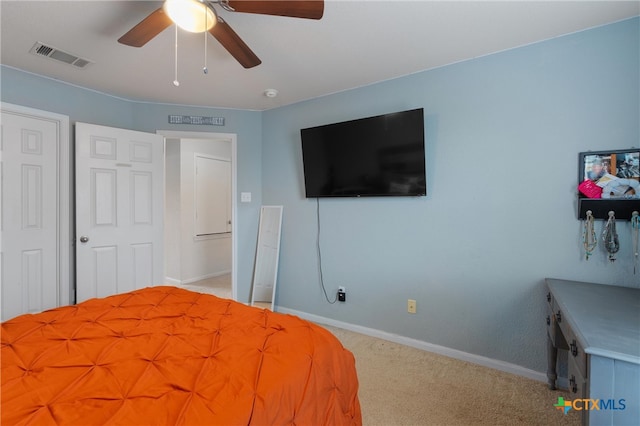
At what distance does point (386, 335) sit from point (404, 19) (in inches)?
97.3

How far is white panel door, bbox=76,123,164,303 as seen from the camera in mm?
2803

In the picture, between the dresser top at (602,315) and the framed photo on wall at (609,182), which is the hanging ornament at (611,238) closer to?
the framed photo on wall at (609,182)

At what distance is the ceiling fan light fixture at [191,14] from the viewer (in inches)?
52.9

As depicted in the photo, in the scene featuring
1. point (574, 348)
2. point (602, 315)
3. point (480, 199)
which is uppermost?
point (480, 199)

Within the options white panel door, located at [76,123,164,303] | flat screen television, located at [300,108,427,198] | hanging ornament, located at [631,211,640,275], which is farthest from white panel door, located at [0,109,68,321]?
hanging ornament, located at [631,211,640,275]

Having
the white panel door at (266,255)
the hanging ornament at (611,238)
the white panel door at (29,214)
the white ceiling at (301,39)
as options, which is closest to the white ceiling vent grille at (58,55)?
the white ceiling at (301,39)

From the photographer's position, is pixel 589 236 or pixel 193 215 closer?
pixel 589 236

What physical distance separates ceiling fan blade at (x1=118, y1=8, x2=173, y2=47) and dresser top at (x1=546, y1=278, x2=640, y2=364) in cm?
228

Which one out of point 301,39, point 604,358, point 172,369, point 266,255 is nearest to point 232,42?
point 301,39

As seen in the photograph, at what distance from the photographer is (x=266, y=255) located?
350 cm

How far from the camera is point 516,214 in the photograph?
84.4 inches

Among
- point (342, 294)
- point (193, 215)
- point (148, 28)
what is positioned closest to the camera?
point (148, 28)

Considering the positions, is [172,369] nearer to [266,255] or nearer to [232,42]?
[232,42]

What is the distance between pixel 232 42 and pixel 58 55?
164 centimetres
